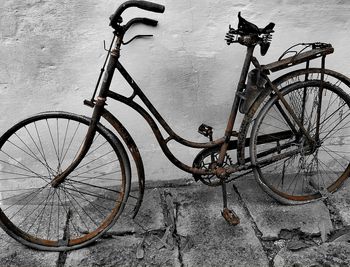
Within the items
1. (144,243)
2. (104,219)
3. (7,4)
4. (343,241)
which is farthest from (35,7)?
(343,241)

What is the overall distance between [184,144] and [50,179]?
128 cm

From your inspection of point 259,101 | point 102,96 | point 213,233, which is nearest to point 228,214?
point 213,233

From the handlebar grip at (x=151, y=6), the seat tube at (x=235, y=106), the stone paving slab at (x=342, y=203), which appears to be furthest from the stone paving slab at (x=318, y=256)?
the handlebar grip at (x=151, y=6)

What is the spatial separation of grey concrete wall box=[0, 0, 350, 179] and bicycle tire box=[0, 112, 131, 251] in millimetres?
235

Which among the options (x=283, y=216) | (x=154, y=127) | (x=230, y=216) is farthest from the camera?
(x=283, y=216)

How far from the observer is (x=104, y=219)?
3832mm

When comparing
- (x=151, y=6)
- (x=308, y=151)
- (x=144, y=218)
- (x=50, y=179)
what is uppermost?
(x=151, y=6)

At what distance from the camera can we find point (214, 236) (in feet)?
11.8

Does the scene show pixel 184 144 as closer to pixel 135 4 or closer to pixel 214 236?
pixel 214 236

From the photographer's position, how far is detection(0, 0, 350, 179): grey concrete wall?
354 cm

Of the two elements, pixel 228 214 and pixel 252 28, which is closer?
pixel 252 28

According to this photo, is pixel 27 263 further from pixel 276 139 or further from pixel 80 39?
pixel 276 139

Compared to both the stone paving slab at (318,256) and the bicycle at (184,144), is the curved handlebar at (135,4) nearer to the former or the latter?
the bicycle at (184,144)

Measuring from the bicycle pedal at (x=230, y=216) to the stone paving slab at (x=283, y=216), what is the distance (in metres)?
0.19
